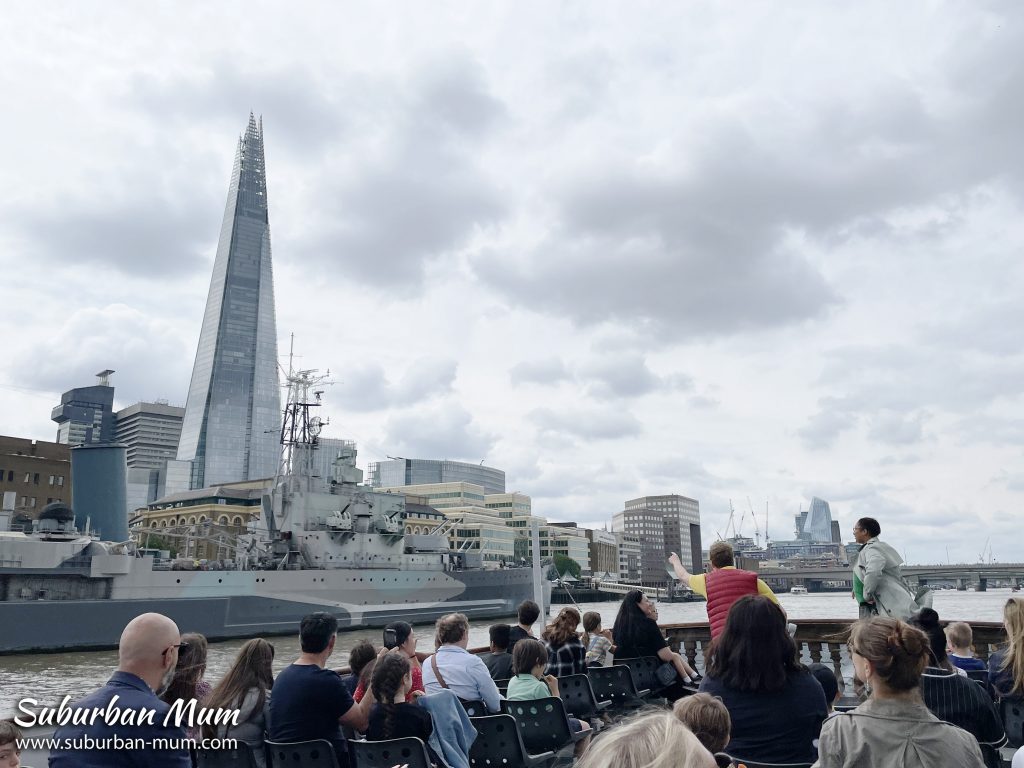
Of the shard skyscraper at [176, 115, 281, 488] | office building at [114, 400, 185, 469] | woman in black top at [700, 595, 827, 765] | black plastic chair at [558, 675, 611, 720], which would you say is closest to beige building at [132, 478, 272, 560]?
the shard skyscraper at [176, 115, 281, 488]

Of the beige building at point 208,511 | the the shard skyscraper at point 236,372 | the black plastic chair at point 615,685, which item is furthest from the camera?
the the shard skyscraper at point 236,372

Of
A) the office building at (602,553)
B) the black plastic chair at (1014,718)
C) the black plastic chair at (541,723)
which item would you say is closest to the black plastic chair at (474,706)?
the black plastic chair at (541,723)

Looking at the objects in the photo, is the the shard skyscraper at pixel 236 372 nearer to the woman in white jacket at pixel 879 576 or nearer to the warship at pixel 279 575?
the warship at pixel 279 575

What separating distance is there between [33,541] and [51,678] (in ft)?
29.5

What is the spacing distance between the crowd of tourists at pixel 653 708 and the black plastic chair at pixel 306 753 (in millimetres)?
165

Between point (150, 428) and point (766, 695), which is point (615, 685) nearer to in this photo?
point (766, 695)

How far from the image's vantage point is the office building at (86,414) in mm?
179500

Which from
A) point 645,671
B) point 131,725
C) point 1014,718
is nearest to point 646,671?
point 645,671

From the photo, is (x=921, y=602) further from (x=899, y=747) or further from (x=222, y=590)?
(x=222, y=590)

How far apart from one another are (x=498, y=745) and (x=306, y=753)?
3.96 ft

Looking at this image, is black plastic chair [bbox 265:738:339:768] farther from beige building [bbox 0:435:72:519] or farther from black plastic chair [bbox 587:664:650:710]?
beige building [bbox 0:435:72:519]

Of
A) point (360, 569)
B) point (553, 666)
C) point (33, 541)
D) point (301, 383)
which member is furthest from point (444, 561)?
point (553, 666)

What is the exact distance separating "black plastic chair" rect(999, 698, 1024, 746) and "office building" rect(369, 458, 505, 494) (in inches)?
5853

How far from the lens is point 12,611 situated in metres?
27.0
